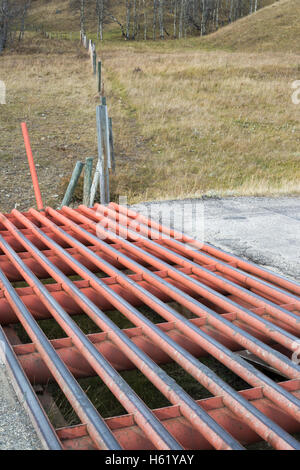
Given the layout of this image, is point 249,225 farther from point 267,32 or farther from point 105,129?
point 267,32

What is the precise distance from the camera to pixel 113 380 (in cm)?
242

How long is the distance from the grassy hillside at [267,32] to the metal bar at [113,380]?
3919 centimetres

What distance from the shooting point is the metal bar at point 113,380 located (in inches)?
78.6

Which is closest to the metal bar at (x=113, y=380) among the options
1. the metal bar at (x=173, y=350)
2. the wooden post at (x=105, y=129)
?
the metal bar at (x=173, y=350)

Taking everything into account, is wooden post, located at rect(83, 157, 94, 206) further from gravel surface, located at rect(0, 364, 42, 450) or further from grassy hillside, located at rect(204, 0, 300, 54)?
grassy hillside, located at rect(204, 0, 300, 54)

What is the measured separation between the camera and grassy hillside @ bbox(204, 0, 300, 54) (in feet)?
137

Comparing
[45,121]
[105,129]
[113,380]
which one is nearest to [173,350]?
[113,380]

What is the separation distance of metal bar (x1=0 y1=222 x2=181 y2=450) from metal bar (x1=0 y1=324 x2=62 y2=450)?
1.17 feet

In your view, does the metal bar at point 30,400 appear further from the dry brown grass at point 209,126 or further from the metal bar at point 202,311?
the dry brown grass at point 209,126

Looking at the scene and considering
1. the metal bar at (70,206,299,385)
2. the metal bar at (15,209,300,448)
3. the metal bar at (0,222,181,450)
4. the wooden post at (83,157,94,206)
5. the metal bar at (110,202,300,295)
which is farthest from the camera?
the wooden post at (83,157,94,206)

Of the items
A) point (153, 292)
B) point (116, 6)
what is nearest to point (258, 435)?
point (153, 292)

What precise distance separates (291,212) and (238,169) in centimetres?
675

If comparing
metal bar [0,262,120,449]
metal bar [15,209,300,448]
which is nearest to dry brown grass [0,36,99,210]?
metal bar [15,209,300,448]
